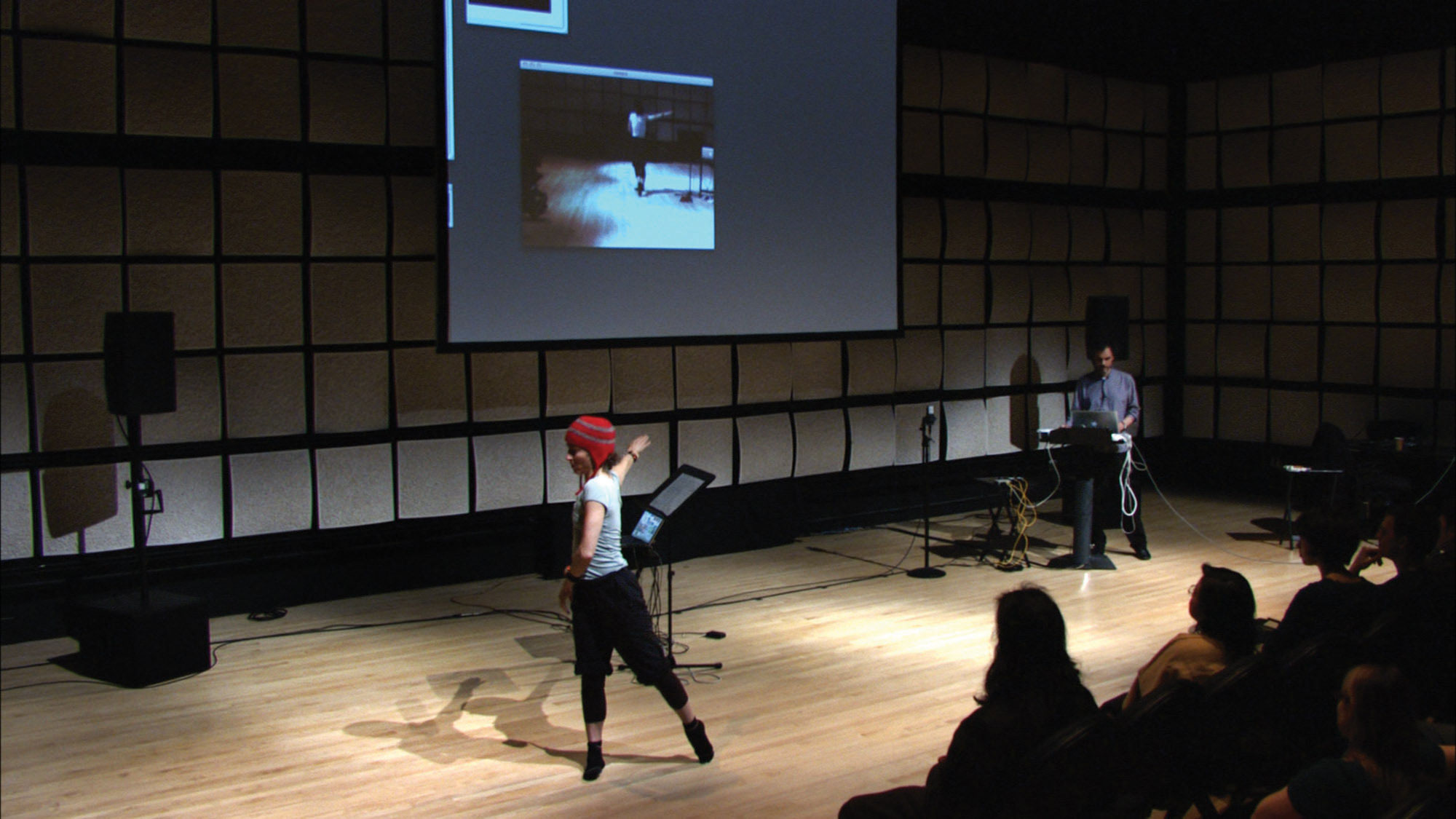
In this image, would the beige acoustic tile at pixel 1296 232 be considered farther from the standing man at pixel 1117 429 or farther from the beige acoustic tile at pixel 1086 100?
the standing man at pixel 1117 429

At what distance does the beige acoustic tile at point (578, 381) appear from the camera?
7.80m

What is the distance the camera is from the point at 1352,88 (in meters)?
9.88

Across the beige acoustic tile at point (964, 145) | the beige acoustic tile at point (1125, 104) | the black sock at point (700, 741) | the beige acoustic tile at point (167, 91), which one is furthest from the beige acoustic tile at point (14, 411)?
the beige acoustic tile at point (1125, 104)

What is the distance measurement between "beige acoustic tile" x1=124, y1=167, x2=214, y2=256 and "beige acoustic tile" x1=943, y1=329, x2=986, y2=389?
5.47 m

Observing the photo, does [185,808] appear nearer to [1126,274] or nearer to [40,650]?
[40,650]

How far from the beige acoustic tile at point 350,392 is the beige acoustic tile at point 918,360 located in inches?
155

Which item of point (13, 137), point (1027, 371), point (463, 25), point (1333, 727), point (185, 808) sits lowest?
point (185, 808)

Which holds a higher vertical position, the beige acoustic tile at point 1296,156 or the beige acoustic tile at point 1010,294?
the beige acoustic tile at point 1296,156

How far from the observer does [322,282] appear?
704cm

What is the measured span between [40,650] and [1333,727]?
5765 millimetres

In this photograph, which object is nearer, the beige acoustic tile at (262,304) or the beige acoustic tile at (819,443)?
the beige acoustic tile at (262,304)

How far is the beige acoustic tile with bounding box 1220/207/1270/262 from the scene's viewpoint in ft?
34.6

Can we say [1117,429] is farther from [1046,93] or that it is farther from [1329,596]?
[1329,596]

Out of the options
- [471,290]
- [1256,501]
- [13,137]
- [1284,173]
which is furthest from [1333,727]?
[1284,173]
